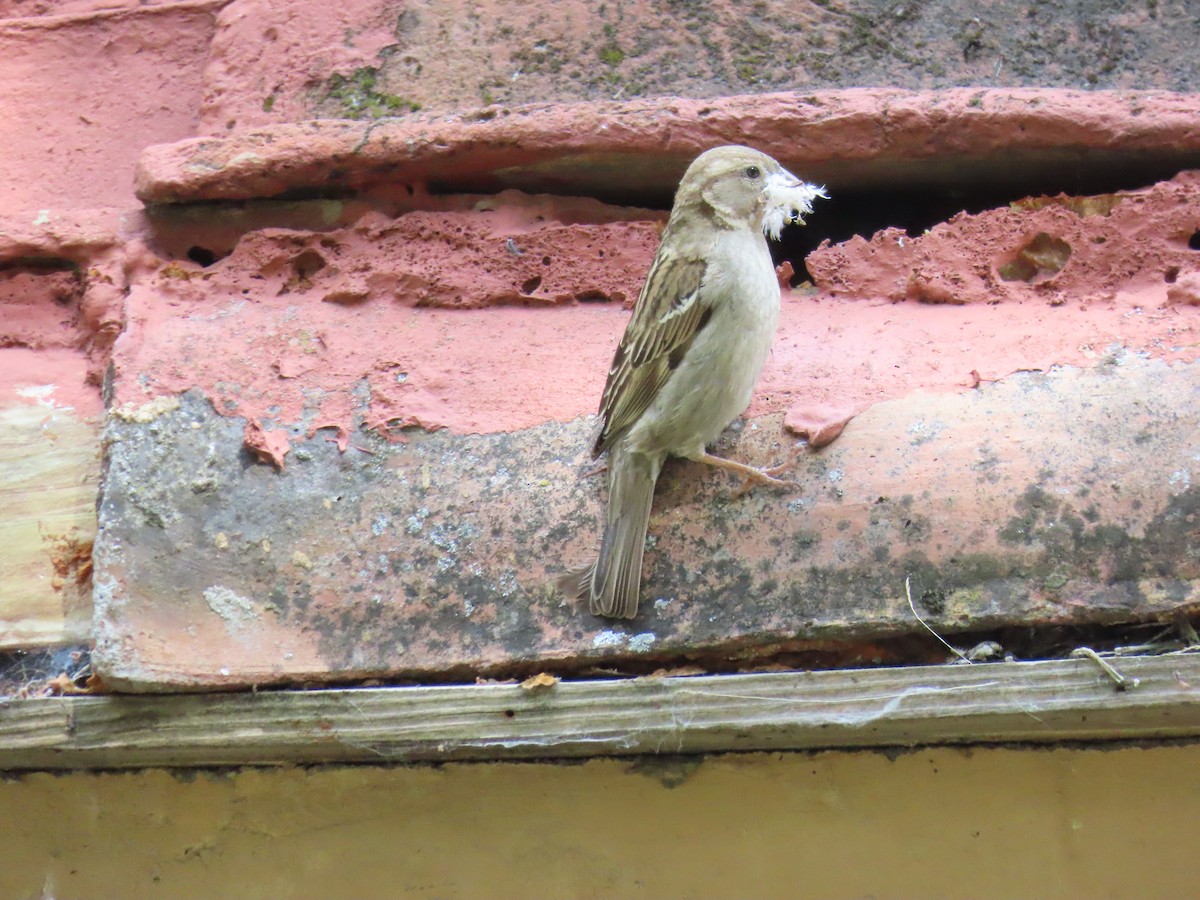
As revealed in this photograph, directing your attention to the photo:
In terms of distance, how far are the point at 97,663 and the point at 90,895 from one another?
2.22ft

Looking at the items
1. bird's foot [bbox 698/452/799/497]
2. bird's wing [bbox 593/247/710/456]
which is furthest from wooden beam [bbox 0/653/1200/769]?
bird's wing [bbox 593/247/710/456]

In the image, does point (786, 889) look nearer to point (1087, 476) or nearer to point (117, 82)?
point (1087, 476)

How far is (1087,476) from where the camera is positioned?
85.5 inches

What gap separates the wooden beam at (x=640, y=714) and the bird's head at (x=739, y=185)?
3.54ft

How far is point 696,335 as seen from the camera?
2605 mm

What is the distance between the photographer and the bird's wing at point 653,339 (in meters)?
2.42

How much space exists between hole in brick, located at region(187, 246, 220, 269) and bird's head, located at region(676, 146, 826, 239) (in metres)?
1.06

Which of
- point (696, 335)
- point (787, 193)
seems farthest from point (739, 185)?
point (696, 335)

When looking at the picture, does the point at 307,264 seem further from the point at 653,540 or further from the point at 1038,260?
the point at 1038,260

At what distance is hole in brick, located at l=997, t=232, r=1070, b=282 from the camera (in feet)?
8.55

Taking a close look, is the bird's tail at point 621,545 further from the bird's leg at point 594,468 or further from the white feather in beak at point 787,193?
the white feather in beak at point 787,193

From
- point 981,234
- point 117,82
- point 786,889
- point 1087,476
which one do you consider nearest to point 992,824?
point 786,889

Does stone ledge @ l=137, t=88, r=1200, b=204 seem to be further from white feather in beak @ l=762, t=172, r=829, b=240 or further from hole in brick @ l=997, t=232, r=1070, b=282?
hole in brick @ l=997, t=232, r=1070, b=282

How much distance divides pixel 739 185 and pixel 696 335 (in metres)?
0.34
